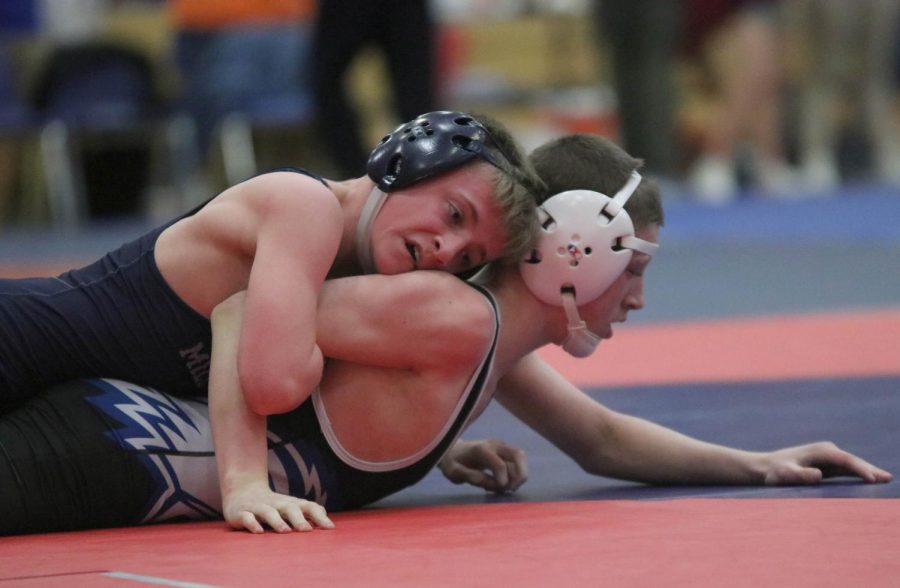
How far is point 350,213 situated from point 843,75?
838 cm

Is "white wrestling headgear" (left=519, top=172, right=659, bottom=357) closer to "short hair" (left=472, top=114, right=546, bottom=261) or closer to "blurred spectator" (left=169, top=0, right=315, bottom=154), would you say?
"short hair" (left=472, top=114, right=546, bottom=261)

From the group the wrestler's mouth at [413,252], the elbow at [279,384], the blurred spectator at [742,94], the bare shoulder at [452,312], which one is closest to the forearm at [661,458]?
the bare shoulder at [452,312]

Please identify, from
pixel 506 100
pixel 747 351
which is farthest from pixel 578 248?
pixel 506 100

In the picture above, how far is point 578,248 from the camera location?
2.72m

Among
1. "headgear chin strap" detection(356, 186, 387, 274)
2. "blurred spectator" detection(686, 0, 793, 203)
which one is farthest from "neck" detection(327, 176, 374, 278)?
"blurred spectator" detection(686, 0, 793, 203)

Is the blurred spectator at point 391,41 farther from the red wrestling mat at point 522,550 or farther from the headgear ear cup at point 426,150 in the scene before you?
the red wrestling mat at point 522,550

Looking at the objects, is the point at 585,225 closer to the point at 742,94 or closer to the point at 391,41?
the point at 391,41

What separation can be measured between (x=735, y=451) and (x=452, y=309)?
623mm

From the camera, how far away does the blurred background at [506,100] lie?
9.52m

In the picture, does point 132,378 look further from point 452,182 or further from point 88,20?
point 88,20

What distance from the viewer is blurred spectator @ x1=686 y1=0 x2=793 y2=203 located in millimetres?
10250

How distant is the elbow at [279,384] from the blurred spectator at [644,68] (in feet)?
23.0

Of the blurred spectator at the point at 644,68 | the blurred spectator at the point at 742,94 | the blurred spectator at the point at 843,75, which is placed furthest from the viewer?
the blurred spectator at the point at 843,75

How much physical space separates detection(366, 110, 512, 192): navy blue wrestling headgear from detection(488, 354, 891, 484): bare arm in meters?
0.46
